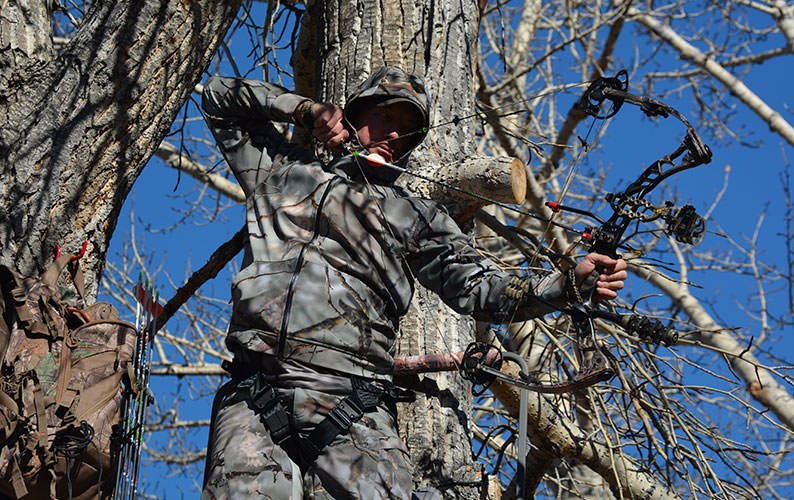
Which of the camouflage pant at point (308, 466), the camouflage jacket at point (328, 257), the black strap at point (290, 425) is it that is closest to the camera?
the camouflage pant at point (308, 466)

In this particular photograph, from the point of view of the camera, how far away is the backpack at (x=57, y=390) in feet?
11.4

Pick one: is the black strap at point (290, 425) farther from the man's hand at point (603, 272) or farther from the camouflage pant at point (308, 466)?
the man's hand at point (603, 272)

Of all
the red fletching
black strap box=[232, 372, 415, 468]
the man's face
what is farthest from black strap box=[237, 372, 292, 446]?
the man's face

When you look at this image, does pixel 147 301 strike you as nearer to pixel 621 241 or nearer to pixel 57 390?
pixel 57 390

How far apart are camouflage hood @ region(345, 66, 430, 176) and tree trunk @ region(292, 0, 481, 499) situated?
0.52m

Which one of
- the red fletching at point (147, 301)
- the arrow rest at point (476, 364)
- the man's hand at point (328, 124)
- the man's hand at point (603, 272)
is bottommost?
the arrow rest at point (476, 364)

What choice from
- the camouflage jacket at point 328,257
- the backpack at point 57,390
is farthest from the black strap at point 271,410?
the backpack at point 57,390

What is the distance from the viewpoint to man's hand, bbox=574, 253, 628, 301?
3441mm

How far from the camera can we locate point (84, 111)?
164 inches

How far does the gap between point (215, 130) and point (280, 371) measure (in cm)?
115

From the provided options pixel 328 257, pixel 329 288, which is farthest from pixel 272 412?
pixel 328 257

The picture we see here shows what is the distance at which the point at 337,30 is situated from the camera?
530 cm

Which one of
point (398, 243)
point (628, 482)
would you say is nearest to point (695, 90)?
point (628, 482)

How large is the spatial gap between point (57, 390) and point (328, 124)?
137cm
